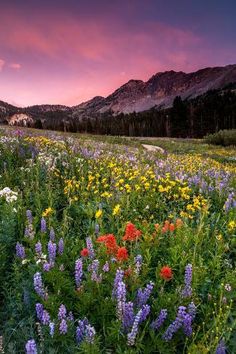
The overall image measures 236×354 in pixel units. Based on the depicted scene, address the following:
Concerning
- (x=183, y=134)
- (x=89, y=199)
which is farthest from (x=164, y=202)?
(x=183, y=134)

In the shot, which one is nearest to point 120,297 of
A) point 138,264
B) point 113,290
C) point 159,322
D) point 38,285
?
point 113,290

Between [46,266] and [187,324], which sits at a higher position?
[46,266]

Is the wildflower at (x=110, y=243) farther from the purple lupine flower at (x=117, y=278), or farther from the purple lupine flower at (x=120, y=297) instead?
the purple lupine flower at (x=120, y=297)

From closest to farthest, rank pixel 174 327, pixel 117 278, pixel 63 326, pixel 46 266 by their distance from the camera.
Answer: pixel 63 326
pixel 174 327
pixel 117 278
pixel 46 266

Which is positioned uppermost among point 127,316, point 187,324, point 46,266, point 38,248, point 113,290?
point 38,248

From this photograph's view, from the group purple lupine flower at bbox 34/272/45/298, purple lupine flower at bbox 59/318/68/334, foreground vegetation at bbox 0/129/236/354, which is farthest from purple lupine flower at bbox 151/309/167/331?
purple lupine flower at bbox 34/272/45/298

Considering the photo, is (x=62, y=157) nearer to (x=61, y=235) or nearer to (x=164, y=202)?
(x=164, y=202)

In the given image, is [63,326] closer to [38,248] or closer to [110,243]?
[110,243]

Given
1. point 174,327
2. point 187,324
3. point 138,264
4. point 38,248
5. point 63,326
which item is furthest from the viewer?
point 38,248

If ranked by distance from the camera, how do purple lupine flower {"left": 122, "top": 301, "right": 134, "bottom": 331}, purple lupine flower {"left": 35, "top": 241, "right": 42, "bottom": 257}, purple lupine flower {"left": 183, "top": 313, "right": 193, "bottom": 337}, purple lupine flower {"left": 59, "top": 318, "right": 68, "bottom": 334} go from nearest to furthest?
purple lupine flower {"left": 59, "top": 318, "right": 68, "bottom": 334}, purple lupine flower {"left": 122, "top": 301, "right": 134, "bottom": 331}, purple lupine flower {"left": 183, "top": 313, "right": 193, "bottom": 337}, purple lupine flower {"left": 35, "top": 241, "right": 42, "bottom": 257}

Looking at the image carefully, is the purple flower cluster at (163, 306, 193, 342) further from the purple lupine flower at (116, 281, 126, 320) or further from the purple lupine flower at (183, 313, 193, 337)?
the purple lupine flower at (116, 281, 126, 320)

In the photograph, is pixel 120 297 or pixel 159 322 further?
pixel 159 322

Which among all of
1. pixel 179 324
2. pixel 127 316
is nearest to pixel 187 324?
pixel 179 324

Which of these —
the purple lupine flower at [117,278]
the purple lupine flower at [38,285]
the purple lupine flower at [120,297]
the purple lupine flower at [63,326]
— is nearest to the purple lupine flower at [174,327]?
the purple lupine flower at [120,297]
